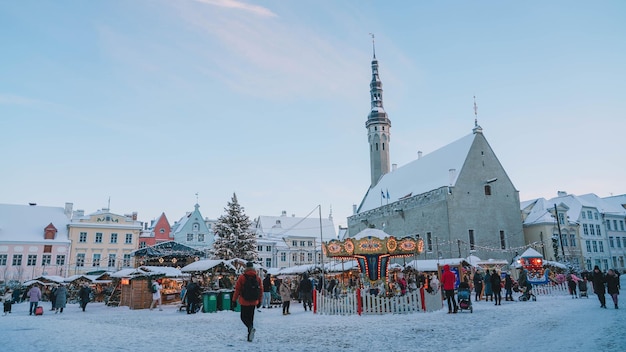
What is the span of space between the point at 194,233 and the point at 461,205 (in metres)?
35.1

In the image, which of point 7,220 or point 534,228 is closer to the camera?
point 534,228

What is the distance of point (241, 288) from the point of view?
9203 mm

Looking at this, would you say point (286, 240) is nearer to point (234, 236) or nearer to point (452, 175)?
point (234, 236)

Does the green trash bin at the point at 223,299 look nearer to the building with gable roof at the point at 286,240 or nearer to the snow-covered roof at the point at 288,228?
the building with gable roof at the point at 286,240

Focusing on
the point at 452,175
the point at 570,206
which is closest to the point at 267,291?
the point at 452,175

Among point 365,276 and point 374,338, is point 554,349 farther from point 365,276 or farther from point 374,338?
point 365,276

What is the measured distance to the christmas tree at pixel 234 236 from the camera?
39.5 m

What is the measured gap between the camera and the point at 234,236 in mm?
39844

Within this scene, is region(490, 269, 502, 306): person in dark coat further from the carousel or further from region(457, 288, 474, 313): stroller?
region(457, 288, 474, 313): stroller

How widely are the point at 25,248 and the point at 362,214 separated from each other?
3805 cm

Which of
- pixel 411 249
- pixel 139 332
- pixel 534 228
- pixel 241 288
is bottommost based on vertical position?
pixel 139 332

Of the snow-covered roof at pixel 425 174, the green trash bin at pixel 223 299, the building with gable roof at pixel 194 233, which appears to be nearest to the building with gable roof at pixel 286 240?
the building with gable roof at pixel 194 233

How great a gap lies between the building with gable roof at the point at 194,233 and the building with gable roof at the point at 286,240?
22.1ft

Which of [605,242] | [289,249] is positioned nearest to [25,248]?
[289,249]
